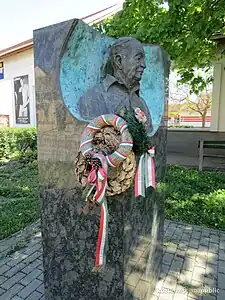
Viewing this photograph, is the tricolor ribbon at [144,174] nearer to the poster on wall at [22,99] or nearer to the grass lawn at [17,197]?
the grass lawn at [17,197]

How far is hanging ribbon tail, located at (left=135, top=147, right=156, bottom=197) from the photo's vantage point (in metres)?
1.61

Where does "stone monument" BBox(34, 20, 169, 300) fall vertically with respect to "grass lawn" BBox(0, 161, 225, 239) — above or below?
above

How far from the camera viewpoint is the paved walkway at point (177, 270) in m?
2.38

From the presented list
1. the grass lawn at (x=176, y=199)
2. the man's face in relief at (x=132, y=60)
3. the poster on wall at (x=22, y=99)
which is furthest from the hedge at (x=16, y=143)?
the man's face in relief at (x=132, y=60)

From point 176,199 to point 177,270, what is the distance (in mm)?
2058

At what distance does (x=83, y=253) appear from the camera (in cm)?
185

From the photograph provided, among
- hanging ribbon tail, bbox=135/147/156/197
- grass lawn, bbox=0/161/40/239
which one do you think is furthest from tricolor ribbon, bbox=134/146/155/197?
grass lawn, bbox=0/161/40/239

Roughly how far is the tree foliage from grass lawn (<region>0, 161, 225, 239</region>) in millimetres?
2473

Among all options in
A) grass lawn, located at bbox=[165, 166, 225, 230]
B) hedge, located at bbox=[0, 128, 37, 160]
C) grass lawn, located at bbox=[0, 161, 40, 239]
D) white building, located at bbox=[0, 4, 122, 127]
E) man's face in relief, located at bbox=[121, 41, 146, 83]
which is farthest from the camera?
white building, located at bbox=[0, 4, 122, 127]

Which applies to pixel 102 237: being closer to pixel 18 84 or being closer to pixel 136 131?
pixel 136 131

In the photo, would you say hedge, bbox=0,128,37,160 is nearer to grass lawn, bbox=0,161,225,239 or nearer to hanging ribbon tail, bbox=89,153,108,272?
grass lawn, bbox=0,161,225,239

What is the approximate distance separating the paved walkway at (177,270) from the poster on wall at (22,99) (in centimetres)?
1065

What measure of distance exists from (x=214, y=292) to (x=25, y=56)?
515 inches

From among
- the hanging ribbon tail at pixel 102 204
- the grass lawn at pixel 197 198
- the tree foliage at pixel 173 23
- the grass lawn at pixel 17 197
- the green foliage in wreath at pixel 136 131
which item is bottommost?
the grass lawn at pixel 17 197
